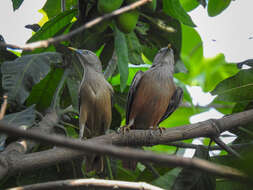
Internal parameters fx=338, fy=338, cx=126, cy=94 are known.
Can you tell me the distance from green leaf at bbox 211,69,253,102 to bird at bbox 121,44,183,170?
89 cm

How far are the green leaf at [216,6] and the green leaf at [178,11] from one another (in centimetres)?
34

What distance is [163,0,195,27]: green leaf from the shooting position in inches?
113

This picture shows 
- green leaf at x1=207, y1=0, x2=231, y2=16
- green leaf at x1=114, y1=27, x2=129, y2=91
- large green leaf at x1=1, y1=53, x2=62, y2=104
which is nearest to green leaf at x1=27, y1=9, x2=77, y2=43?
large green leaf at x1=1, y1=53, x2=62, y2=104

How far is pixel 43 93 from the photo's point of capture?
3.40 m

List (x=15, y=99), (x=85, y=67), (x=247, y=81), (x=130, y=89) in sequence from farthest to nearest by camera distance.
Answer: (x=85, y=67)
(x=130, y=89)
(x=247, y=81)
(x=15, y=99)

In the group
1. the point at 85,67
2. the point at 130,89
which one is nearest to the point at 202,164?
the point at 130,89

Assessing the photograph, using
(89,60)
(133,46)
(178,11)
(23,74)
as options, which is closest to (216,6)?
(178,11)

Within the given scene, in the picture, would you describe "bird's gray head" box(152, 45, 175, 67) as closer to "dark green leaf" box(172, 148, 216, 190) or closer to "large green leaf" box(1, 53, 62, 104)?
"large green leaf" box(1, 53, 62, 104)

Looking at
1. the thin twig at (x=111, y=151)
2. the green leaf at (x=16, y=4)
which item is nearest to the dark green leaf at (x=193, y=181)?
the thin twig at (x=111, y=151)

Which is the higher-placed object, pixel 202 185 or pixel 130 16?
pixel 130 16

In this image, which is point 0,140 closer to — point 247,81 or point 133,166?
point 133,166

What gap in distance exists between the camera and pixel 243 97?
3145 millimetres

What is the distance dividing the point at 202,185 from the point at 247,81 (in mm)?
1123

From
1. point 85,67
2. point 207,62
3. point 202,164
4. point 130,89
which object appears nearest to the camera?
point 202,164
